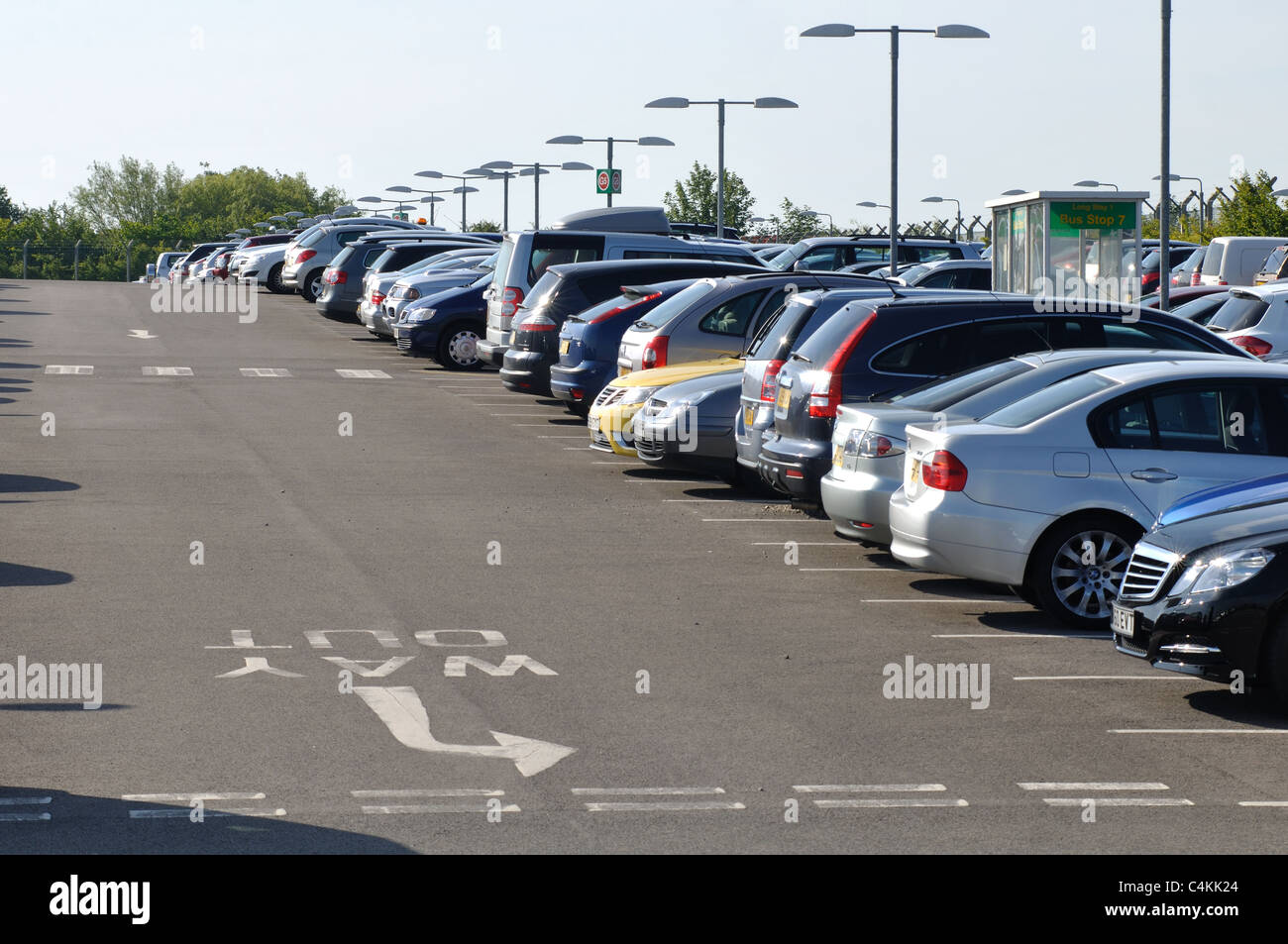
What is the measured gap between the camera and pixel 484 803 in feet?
22.5

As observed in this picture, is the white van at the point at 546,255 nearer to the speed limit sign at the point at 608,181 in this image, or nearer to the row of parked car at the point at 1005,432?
the row of parked car at the point at 1005,432

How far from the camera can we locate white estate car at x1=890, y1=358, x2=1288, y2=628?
10.6 meters

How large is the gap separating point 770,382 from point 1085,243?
10636mm

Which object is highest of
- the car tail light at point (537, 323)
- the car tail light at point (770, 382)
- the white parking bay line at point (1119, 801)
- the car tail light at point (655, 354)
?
the car tail light at point (537, 323)

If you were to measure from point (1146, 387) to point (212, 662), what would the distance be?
542cm

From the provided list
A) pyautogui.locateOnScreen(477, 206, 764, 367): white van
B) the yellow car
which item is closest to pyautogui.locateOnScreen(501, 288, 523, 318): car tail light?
pyautogui.locateOnScreen(477, 206, 764, 367): white van

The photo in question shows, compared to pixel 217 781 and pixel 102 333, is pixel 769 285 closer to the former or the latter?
pixel 217 781

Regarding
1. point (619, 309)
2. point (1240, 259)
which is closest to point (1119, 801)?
A: point (619, 309)

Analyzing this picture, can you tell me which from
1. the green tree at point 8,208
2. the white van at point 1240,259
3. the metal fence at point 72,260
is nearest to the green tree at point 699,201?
the metal fence at point 72,260

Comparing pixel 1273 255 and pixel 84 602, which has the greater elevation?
pixel 1273 255

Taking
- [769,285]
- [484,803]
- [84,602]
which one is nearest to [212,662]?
[84,602]

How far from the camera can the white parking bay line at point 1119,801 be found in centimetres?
699

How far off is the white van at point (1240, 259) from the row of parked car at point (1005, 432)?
14762mm

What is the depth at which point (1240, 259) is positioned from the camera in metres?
34.5
